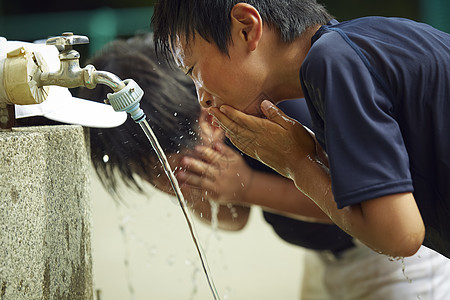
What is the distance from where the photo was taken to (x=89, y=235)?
6.17ft

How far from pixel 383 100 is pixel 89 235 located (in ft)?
3.20

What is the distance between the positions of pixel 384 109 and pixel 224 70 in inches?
17.3

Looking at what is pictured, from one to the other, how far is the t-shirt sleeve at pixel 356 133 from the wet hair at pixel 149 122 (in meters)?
1.16

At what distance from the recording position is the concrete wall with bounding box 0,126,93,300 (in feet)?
4.45

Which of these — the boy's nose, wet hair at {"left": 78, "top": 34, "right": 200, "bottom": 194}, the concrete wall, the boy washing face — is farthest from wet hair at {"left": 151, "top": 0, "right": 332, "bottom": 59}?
wet hair at {"left": 78, "top": 34, "right": 200, "bottom": 194}

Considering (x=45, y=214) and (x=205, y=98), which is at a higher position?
(x=205, y=98)

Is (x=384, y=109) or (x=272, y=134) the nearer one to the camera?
(x=384, y=109)

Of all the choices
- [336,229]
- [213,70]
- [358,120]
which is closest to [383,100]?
[358,120]

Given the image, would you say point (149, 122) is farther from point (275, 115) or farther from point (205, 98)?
point (275, 115)

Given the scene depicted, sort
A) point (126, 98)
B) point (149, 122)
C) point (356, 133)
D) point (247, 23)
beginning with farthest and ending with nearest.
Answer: point (149, 122) < point (247, 23) < point (126, 98) < point (356, 133)

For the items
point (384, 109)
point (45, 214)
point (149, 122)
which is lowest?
point (149, 122)

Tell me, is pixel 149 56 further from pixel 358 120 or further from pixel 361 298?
pixel 358 120

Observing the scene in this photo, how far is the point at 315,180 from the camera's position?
152 centimetres

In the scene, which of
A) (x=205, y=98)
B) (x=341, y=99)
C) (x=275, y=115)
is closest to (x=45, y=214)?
(x=205, y=98)
